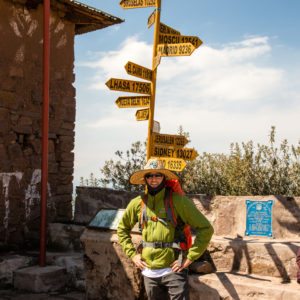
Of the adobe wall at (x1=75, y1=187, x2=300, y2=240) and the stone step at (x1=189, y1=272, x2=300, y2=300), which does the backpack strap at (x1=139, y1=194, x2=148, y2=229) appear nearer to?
the stone step at (x1=189, y1=272, x2=300, y2=300)

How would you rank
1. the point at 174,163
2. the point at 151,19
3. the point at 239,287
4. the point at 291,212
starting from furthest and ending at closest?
1. the point at 151,19
2. the point at 291,212
3. the point at 174,163
4. the point at 239,287

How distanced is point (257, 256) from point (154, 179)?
1.47 meters

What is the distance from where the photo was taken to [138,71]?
5.59m

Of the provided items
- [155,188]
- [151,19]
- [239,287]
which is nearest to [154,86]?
[151,19]

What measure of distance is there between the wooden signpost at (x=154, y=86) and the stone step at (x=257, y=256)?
1.05 meters

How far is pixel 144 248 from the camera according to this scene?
4020 mm

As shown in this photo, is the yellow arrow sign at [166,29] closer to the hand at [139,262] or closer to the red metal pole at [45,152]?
the red metal pole at [45,152]

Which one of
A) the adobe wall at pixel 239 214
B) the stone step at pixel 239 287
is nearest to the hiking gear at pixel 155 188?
the stone step at pixel 239 287

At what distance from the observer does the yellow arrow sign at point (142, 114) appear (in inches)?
225

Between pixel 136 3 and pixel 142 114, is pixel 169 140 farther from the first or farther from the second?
pixel 136 3

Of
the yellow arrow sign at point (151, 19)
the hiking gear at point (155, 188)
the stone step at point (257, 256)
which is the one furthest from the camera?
the yellow arrow sign at point (151, 19)

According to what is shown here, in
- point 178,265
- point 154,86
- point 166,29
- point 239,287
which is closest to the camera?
point 178,265

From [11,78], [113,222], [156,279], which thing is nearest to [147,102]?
[113,222]

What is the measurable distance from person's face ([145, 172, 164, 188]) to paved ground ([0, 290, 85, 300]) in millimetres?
2682
